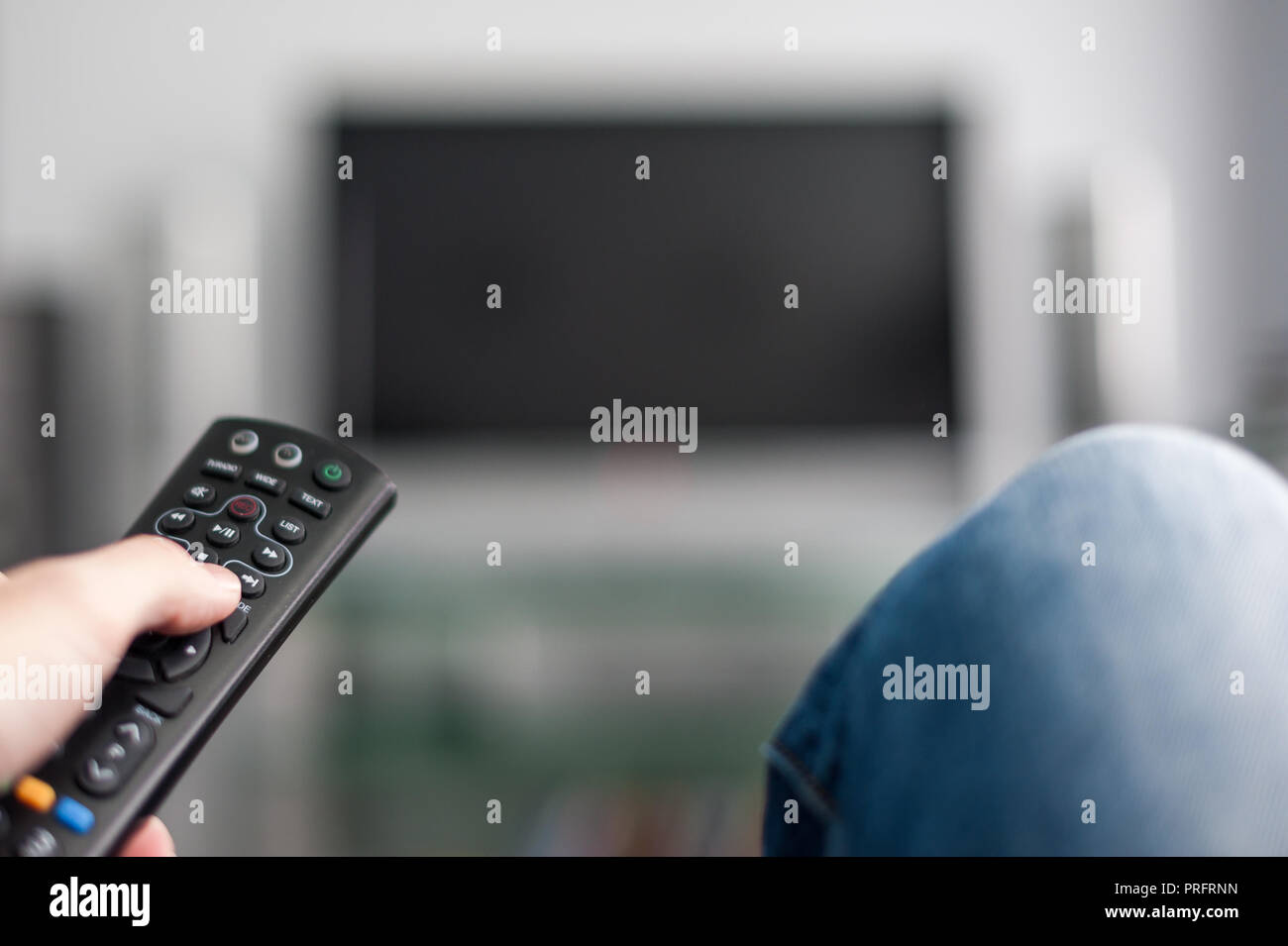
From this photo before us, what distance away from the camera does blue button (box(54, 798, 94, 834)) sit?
24 cm

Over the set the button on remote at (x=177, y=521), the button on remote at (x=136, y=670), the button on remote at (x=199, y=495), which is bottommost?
the button on remote at (x=136, y=670)

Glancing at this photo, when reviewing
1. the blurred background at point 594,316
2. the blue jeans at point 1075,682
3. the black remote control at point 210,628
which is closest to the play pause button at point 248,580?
the black remote control at point 210,628

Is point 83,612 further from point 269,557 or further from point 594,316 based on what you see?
point 594,316

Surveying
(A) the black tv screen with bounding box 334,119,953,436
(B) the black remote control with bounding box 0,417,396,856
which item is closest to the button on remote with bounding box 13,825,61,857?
(B) the black remote control with bounding box 0,417,396,856

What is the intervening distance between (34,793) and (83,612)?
1.9 inches

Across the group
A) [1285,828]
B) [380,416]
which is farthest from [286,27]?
[1285,828]

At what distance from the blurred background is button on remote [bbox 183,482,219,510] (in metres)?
0.55

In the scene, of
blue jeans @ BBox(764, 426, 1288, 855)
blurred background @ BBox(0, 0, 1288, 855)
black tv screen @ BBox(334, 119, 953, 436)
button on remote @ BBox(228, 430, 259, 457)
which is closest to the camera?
blue jeans @ BBox(764, 426, 1288, 855)

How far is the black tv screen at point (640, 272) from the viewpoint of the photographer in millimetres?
988

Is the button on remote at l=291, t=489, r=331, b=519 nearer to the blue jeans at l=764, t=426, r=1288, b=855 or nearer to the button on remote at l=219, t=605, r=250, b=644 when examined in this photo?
the button on remote at l=219, t=605, r=250, b=644

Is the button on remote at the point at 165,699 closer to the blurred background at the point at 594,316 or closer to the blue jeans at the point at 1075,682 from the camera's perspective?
the blue jeans at the point at 1075,682

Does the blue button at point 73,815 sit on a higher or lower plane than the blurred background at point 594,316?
lower
